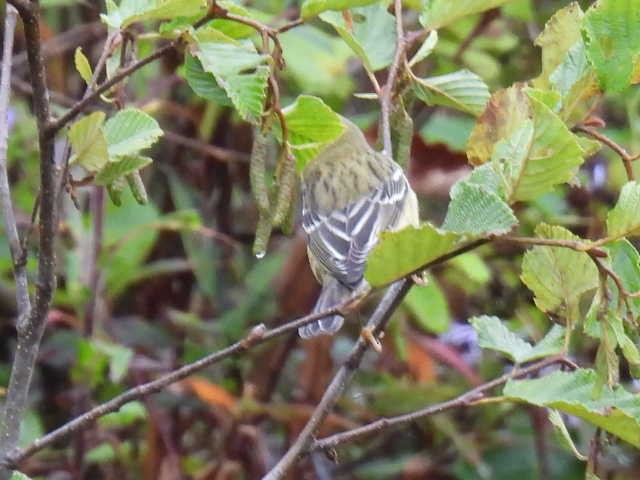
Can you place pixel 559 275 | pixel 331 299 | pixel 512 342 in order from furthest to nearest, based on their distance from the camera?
pixel 331 299
pixel 512 342
pixel 559 275

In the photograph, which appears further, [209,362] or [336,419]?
[336,419]

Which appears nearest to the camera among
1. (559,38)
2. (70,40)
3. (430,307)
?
(559,38)

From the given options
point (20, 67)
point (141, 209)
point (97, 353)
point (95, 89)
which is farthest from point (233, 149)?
point (95, 89)

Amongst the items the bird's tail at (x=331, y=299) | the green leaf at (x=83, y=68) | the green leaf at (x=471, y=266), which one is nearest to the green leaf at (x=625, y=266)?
the green leaf at (x=83, y=68)

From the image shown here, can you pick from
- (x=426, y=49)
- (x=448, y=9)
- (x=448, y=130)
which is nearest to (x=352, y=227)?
(x=448, y=130)

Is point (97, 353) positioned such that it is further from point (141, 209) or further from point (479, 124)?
point (479, 124)

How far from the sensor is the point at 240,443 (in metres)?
3.79

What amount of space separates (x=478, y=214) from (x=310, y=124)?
0.42 meters

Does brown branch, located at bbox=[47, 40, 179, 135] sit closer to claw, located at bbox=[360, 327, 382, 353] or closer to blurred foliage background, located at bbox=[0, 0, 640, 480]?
claw, located at bbox=[360, 327, 382, 353]

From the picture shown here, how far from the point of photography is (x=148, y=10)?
1717mm

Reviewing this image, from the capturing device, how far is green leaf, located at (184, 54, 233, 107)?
73.6 inches

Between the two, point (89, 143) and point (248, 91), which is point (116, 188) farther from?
point (248, 91)

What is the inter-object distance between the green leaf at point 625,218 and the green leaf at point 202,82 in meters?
0.55

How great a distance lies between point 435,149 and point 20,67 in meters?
1.36
